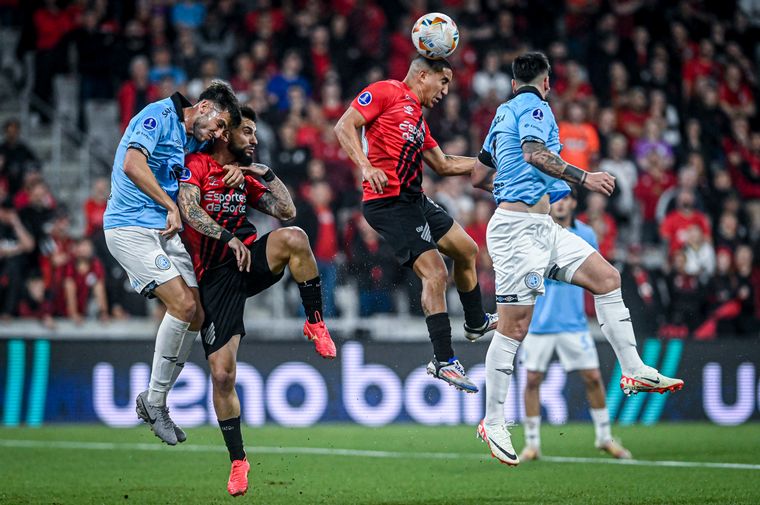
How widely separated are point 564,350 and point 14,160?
893 cm

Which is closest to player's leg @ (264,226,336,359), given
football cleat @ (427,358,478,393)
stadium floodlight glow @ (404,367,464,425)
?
football cleat @ (427,358,478,393)

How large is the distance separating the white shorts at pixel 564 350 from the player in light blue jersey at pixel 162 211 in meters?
4.26

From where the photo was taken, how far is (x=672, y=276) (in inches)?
672

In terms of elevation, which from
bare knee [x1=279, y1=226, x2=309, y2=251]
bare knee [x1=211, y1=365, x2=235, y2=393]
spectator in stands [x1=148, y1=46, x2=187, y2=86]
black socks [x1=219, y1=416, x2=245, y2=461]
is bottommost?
black socks [x1=219, y1=416, x2=245, y2=461]

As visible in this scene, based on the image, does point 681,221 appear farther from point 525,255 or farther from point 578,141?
point 525,255

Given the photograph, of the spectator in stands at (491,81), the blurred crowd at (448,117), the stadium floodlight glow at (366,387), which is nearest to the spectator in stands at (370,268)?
the blurred crowd at (448,117)

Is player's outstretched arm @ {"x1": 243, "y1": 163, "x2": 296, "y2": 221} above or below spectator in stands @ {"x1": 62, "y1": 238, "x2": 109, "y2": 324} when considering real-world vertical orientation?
above

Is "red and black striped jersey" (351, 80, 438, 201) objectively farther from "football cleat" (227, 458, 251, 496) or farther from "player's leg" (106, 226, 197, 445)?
"football cleat" (227, 458, 251, 496)

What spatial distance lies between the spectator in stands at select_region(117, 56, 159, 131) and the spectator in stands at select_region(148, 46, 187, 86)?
163mm

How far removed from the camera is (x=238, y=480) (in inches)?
364

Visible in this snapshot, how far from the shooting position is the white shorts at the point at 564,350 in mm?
12656

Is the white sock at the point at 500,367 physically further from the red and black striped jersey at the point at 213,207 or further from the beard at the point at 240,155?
the beard at the point at 240,155

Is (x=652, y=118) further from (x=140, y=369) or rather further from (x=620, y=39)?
(x=140, y=369)

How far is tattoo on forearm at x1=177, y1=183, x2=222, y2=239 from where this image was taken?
9383mm
